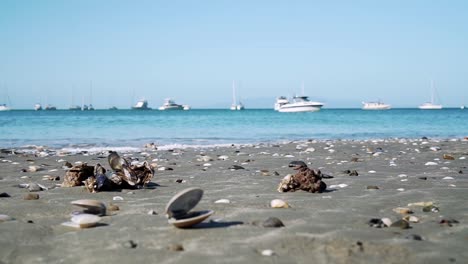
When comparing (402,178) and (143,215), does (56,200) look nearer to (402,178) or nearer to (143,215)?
(143,215)

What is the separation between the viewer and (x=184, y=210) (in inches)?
136

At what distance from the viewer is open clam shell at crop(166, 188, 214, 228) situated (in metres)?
3.29

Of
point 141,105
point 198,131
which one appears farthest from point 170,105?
point 198,131

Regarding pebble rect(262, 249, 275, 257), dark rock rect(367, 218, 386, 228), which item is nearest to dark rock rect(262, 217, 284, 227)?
pebble rect(262, 249, 275, 257)

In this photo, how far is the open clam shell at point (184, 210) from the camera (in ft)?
10.8

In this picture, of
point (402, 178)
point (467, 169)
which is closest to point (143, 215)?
point (402, 178)

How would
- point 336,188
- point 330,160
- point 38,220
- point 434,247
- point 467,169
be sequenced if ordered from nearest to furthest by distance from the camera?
1. point 434,247
2. point 38,220
3. point 336,188
4. point 467,169
5. point 330,160

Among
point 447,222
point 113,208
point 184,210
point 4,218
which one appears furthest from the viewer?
point 113,208

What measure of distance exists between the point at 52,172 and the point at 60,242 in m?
5.14

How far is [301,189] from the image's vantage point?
539cm

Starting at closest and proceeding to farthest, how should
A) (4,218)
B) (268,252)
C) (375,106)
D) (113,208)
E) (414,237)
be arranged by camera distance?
(268,252) → (414,237) → (4,218) → (113,208) → (375,106)

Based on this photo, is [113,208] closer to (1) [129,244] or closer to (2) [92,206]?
(2) [92,206]

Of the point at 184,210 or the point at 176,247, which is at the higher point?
the point at 184,210

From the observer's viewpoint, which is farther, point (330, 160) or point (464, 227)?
→ point (330, 160)
